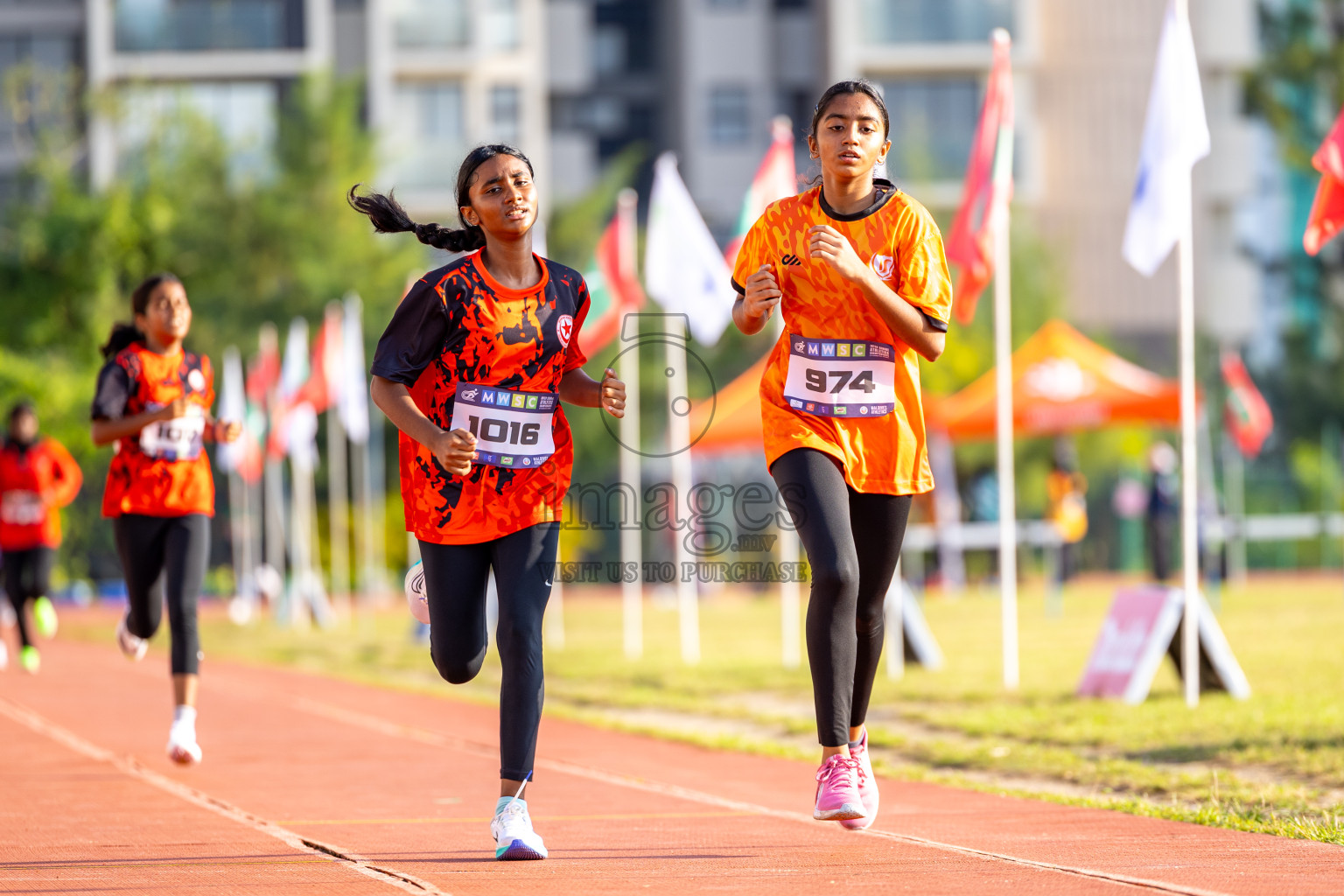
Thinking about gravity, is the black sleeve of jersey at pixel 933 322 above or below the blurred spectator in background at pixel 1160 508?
above

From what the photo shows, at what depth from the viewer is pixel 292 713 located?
37.7ft

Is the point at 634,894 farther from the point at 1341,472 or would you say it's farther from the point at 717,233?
the point at 717,233

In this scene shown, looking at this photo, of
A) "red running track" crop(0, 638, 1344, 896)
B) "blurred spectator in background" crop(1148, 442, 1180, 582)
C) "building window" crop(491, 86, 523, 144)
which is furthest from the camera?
"building window" crop(491, 86, 523, 144)

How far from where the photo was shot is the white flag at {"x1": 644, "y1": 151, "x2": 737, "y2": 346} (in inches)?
614

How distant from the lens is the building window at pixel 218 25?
4578 cm

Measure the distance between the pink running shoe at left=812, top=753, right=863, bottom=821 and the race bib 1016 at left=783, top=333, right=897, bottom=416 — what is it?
105 cm

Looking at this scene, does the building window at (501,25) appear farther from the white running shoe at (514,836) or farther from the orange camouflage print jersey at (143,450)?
the white running shoe at (514,836)

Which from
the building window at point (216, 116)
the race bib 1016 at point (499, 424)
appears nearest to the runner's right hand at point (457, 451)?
the race bib 1016 at point (499, 424)

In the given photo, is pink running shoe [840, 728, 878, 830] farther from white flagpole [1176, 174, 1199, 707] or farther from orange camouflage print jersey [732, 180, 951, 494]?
white flagpole [1176, 174, 1199, 707]

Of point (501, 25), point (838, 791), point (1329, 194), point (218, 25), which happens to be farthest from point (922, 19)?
point (838, 791)

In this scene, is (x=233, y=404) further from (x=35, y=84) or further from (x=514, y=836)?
(x=514, y=836)

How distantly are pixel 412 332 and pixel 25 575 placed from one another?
1039 centimetres

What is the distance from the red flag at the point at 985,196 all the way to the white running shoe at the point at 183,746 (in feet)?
21.8

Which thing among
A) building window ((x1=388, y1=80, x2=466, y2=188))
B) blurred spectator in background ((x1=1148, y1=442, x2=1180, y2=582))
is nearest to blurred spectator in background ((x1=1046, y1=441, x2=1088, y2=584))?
blurred spectator in background ((x1=1148, y1=442, x2=1180, y2=582))
